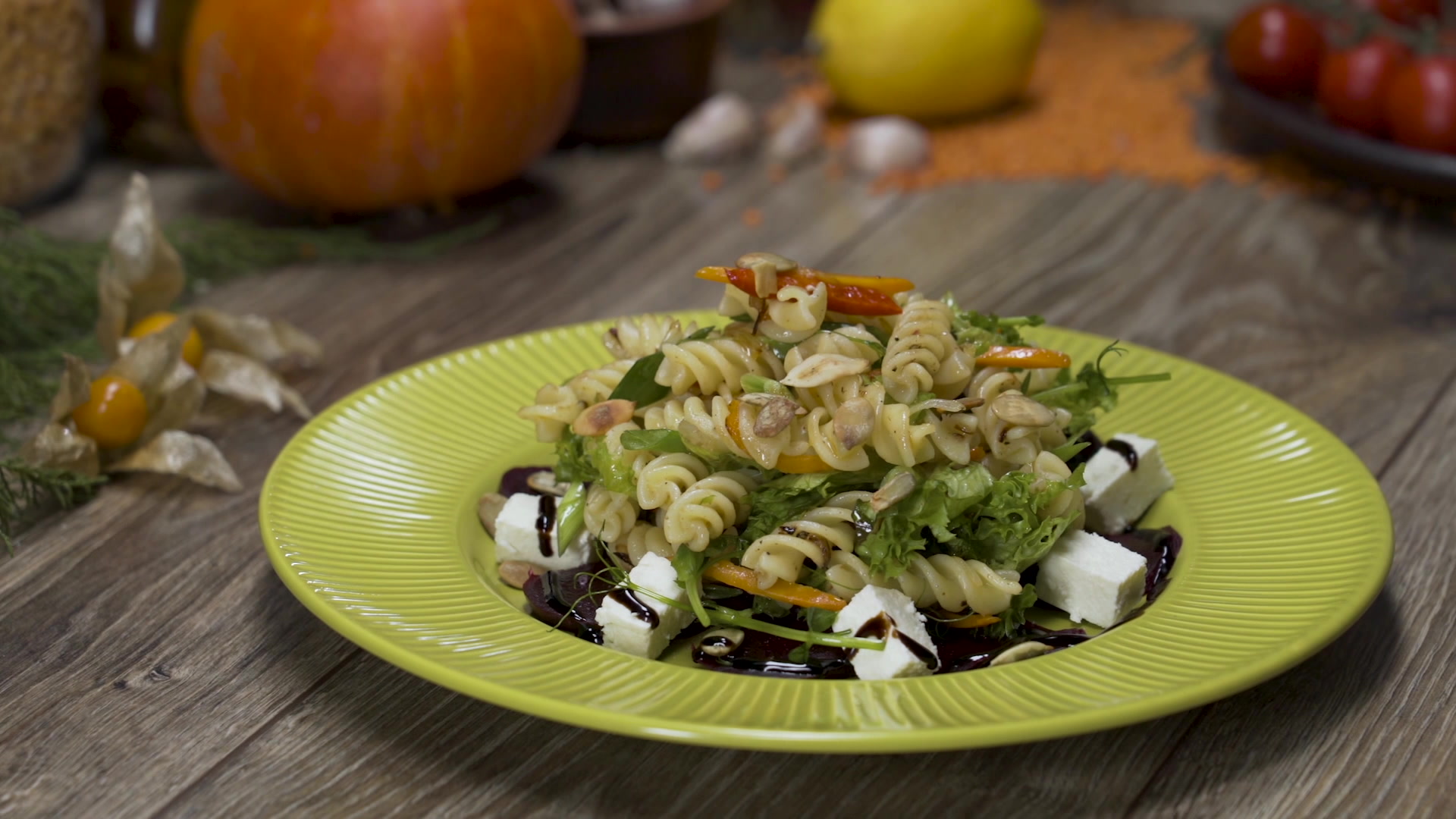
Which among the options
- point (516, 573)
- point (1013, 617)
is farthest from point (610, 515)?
point (1013, 617)

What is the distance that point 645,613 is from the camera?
61.2 inches

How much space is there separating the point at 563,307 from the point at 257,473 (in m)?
0.88

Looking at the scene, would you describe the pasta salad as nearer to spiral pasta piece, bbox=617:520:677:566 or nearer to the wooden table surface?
spiral pasta piece, bbox=617:520:677:566

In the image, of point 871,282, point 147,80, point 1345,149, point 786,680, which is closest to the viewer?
point 786,680

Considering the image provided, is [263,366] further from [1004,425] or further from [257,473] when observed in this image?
[1004,425]

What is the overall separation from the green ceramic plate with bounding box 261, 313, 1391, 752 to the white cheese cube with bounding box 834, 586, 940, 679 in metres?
0.05

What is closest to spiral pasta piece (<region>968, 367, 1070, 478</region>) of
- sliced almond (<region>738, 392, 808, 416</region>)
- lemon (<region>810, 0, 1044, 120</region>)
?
sliced almond (<region>738, 392, 808, 416</region>)

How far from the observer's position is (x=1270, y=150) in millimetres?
3734

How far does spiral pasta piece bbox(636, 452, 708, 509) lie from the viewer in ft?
5.31

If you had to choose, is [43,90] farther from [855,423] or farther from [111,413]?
[855,423]

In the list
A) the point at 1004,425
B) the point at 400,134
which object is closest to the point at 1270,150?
the point at 400,134

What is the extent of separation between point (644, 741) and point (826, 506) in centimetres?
34

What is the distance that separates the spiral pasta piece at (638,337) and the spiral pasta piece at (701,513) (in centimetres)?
29

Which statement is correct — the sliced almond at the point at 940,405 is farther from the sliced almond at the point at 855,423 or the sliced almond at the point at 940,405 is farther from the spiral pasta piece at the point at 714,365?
the spiral pasta piece at the point at 714,365
